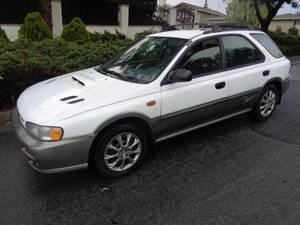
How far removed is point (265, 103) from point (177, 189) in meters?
2.58

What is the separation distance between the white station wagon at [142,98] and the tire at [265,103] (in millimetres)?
36

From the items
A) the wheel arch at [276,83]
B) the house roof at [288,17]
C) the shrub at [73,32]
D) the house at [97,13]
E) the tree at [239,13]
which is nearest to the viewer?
the wheel arch at [276,83]

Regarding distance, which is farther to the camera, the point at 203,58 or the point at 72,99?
the point at 203,58

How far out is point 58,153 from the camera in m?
2.63

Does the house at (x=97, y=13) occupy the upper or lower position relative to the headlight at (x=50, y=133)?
upper

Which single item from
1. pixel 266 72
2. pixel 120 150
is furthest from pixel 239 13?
pixel 120 150

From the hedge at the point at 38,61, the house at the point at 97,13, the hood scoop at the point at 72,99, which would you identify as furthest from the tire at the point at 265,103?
the house at the point at 97,13

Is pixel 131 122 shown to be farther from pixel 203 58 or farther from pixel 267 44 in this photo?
pixel 267 44

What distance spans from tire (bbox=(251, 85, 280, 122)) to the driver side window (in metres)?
1.18

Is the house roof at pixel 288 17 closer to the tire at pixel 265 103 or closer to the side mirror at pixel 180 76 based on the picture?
the tire at pixel 265 103

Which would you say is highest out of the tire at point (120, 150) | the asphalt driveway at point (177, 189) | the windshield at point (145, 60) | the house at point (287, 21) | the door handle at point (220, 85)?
the house at point (287, 21)

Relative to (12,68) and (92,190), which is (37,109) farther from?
(12,68)

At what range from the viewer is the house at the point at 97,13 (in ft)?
41.9

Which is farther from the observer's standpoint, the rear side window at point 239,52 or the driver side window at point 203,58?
the rear side window at point 239,52
